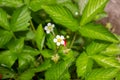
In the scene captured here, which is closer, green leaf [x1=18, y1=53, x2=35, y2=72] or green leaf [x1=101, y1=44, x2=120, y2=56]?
green leaf [x1=18, y1=53, x2=35, y2=72]

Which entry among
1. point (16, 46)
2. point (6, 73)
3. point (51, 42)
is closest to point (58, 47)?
point (51, 42)

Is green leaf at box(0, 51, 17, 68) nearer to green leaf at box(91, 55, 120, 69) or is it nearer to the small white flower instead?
the small white flower

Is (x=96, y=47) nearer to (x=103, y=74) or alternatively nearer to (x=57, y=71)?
(x=103, y=74)

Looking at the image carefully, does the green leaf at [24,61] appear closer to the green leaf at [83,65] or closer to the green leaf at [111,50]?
the green leaf at [83,65]

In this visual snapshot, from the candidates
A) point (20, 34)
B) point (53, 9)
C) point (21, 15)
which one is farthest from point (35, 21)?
point (53, 9)

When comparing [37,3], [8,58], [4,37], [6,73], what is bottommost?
[6,73]

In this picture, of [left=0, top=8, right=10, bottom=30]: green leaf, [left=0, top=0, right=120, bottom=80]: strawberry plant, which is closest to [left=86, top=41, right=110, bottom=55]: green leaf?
[left=0, top=0, right=120, bottom=80]: strawberry plant

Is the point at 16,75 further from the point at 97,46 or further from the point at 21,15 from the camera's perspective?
the point at 97,46
